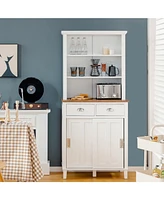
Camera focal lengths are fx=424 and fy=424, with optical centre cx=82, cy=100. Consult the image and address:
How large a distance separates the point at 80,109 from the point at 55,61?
31.3 inches

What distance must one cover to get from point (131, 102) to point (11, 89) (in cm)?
156

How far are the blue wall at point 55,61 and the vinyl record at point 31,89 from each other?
0.12 meters

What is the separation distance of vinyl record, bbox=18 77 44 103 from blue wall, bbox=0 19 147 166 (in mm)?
119

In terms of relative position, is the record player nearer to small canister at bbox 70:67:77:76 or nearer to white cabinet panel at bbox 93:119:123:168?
small canister at bbox 70:67:77:76

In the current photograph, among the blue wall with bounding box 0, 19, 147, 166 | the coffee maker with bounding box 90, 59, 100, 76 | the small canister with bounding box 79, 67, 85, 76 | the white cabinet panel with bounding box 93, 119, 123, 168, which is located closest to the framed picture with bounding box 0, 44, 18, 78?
the blue wall with bounding box 0, 19, 147, 166

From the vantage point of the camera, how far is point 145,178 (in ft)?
10.3

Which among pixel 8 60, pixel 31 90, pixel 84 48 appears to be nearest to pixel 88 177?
pixel 31 90

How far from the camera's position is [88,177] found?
5.18m

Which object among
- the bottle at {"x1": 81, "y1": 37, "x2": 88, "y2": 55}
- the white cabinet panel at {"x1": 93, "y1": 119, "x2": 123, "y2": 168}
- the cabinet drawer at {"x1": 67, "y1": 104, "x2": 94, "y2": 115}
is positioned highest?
the bottle at {"x1": 81, "y1": 37, "x2": 88, "y2": 55}

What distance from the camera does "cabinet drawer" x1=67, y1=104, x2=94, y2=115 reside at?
508cm

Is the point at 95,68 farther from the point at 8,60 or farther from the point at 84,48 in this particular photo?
the point at 8,60
